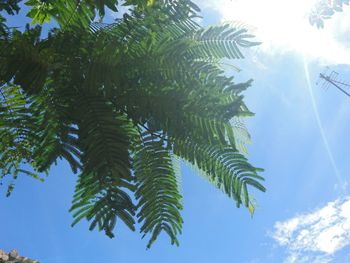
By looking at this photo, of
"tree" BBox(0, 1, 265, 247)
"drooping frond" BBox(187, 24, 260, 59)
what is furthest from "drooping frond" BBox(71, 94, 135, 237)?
"drooping frond" BBox(187, 24, 260, 59)

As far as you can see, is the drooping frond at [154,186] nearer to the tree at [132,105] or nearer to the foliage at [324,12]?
the tree at [132,105]

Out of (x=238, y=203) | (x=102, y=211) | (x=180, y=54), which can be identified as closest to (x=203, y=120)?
(x=180, y=54)

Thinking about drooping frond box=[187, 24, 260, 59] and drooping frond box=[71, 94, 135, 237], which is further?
drooping frond box=[187, 24, 260, 59]

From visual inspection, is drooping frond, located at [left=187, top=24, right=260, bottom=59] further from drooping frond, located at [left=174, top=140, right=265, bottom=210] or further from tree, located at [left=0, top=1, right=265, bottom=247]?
drooping frond, located at [left=174, top=140, right=265, bottom=210]

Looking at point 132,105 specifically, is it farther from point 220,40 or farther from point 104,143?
point 220,40

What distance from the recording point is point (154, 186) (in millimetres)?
3195

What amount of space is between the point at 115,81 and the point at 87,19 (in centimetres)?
97

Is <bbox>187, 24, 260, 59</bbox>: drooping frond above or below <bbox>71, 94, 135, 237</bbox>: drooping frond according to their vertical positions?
above

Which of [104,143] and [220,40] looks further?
[220,40]

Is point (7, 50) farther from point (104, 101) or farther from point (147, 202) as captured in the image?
point (147, 202)

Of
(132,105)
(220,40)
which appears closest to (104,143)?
(132,105)

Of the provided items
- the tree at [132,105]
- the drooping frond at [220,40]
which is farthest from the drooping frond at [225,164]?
the drooping frond at [220,40]

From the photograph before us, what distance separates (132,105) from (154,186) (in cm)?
67

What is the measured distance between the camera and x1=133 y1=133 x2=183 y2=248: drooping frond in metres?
3.17
